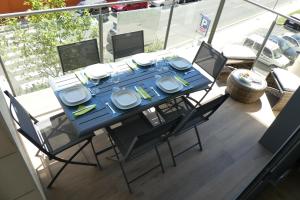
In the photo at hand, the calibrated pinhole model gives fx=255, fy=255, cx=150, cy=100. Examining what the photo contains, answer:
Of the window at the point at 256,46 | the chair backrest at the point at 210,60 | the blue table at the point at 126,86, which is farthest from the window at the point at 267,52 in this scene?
the blue table at the point at 126,86

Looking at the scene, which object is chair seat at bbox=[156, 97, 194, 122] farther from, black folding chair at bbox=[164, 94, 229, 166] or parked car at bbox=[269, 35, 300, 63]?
parked car at bbox=[269, 35, 300, 63]

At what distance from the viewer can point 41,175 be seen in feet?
8.44

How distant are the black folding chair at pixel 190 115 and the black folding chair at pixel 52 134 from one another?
83 centimetres

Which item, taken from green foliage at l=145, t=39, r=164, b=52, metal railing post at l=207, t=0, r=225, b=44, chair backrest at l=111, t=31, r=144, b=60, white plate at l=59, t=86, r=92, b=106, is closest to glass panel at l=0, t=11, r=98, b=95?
chair backrest at l=111, t=31, r=144, b=60

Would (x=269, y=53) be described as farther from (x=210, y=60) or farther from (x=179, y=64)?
(x=179, y=64)

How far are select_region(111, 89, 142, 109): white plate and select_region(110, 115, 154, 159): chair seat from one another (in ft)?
1.14

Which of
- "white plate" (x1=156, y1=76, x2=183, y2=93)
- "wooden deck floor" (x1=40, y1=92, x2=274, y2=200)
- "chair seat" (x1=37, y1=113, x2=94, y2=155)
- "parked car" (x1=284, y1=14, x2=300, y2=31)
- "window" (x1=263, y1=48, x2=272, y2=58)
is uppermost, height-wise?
"parked car" (x1=284, y1=14, x2=300, y2=31)

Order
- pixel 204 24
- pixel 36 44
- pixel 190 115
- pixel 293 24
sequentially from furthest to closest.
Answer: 1. pixel 204 24
2. pixel 293 24
3. pixel 36 44
4. pixel 190 115

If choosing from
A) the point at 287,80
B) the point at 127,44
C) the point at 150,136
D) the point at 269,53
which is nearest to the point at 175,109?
the point at 150,136

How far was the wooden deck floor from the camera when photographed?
2545 millimetres

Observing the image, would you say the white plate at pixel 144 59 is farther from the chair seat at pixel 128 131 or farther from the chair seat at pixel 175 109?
the chair seat at pixel 128 131

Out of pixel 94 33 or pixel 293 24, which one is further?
pixel 293 24

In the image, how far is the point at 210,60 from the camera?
323 centimetres

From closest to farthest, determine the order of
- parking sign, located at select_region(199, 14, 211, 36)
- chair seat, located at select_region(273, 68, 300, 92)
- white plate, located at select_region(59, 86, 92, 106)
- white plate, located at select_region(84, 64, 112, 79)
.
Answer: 1. white plate, located at select_region(59, 86, 92, 106)
2. white plate, located at select_region(84, 64, 112, 79)
3. chair seat, located at select_region(273, 68, 300, 92)
4. parking sign, located at select_region(199, 14, 211, 36)
